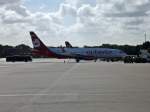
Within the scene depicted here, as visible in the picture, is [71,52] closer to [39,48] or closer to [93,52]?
[93,52]

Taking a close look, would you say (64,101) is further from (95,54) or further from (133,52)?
(133,52)

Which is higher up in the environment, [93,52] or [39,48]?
[39,48]

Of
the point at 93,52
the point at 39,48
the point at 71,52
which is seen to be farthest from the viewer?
the point at 39,48

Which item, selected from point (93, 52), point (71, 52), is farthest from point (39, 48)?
point (93, 52)

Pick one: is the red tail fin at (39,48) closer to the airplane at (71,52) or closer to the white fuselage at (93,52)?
the airplane at (71,52)

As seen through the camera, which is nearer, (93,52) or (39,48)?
(93,52)

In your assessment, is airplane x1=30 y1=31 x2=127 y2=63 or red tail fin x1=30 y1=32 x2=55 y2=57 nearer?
airplane x1=30 y1=31 x2=127 y2=63

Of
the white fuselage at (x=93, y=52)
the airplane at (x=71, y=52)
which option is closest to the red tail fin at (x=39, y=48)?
the airplane at (x=71, y=52)

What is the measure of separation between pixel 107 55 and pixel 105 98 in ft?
324

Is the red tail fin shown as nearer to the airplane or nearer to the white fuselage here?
the airplane

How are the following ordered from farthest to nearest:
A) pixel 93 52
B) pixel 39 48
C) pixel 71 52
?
1. pixel 39 48
2. pixel 93 52
3. pixel 71 52

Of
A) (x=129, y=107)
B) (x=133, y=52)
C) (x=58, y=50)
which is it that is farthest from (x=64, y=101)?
(x=133, y=52)

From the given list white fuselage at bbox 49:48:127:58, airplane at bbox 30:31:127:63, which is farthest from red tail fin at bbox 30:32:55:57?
white fuselage at bbox 49:48:127:58

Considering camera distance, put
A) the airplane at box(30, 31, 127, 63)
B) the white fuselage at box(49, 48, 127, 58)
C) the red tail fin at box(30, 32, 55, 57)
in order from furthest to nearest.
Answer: the white fuselage at box(49, 48, 127, 58) → the red tail fin at box(30, 32, 55, 57) → the airplane at box(30, 31, 127, 63)
